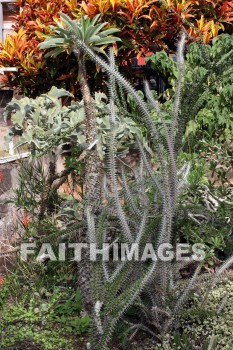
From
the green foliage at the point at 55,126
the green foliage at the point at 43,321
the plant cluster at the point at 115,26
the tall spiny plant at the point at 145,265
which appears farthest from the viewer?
the plant cluster at the point at 115,26

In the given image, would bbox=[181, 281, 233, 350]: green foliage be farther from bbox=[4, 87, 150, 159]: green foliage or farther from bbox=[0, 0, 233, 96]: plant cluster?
bbox=[0, 0, 233, 96]: plant cluster

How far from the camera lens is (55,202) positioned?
14.9 feet

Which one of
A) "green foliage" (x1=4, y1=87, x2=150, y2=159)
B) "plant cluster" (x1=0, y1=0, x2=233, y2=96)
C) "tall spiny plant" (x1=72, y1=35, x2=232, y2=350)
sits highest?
"plant cluster" (x1=0, y1=0, x2=233, y2=96)

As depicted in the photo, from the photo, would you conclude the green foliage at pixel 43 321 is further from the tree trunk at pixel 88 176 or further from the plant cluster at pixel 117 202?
the tree trunk at pixel 88 176

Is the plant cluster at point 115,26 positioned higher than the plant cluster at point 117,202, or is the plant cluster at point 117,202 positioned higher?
the plant cluster at point 115,26

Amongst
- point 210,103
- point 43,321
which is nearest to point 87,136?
point 43,321

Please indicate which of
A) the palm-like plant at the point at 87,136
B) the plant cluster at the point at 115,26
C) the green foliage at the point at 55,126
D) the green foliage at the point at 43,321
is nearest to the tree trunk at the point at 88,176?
the palm-like plant at the point at 87,136

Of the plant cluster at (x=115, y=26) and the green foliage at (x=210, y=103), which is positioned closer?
the green foliage at (x=210, y=103)

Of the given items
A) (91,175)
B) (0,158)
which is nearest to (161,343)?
(91,175)

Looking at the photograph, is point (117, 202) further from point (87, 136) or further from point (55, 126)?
point (55, 126)

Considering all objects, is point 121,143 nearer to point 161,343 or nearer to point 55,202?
point 55,202


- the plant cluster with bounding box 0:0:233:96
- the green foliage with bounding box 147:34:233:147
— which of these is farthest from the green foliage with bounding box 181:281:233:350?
the plant cluster with bounding box 0:0:233:96

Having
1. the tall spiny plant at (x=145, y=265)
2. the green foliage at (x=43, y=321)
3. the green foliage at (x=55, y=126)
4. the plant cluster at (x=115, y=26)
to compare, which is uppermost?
the plant cluster at (x=115, y=26)

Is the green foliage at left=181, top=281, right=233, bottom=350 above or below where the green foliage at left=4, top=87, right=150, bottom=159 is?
below
